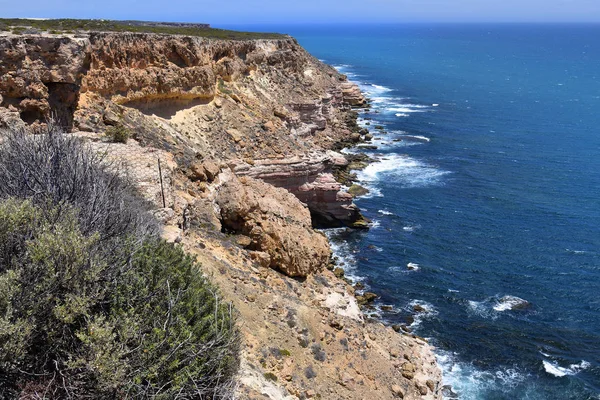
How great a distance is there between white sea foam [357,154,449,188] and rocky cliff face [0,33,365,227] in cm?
900

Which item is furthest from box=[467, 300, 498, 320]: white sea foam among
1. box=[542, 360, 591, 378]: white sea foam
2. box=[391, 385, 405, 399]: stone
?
box=[391, 385, 405, 399]: stone

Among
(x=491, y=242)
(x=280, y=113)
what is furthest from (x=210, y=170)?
(x=280, y=113)

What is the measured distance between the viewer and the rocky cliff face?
89.4 ft

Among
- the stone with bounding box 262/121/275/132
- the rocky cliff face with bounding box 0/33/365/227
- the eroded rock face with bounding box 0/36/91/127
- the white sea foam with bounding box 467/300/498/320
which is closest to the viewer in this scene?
the eroded rock face with bounding box 0/36/91/127

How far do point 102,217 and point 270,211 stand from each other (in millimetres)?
17548

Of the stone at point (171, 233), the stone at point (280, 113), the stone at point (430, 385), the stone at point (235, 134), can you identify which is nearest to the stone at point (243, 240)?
the stone at point (171, 233)

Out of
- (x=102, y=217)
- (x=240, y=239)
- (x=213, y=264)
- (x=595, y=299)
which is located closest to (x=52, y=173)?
(x=102, y=217)

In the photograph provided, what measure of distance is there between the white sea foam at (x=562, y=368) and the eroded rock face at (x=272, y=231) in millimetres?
14326

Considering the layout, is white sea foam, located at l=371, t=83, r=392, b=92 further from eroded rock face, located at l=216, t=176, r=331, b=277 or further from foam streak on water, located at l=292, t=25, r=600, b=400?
eroded rock face, located at l=216, t=176, r=331, b=277

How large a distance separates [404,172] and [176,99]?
1236 inches

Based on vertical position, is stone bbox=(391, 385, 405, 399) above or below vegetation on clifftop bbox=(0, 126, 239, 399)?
below

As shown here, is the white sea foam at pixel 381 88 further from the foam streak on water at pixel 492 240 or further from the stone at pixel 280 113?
the stone at pixel 280 113

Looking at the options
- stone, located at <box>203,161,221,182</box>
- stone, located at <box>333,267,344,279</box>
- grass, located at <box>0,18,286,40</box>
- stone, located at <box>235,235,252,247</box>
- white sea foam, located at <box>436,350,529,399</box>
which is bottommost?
white sea foam, located at <box>436,350,529,399</box>

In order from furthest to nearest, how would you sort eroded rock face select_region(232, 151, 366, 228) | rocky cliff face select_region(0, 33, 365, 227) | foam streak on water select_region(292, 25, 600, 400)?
eroded rock face select_region(232, 151, 366, 228), foam streak on water select_region(292, 25, 600, 400), rocky cliff face select_region(0, 33, 365, 227)
